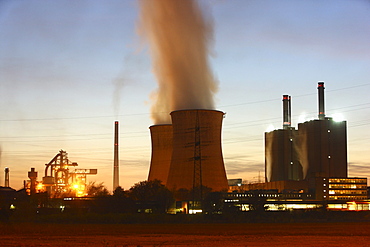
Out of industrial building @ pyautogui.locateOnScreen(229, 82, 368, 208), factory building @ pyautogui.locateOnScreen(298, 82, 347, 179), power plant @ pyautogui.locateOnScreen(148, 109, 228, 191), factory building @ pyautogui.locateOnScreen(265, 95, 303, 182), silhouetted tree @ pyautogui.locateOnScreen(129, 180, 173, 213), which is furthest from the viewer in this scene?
factory building @ pyautogui.locateOnScreen(265, 95, 303, 182)

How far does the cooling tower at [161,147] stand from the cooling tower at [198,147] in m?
7.34

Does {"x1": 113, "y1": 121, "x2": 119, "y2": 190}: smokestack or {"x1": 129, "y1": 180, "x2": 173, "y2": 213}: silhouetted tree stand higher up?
{"x1": 113, "y1": 121, "x2": 119, "y2": 190}: smokestack

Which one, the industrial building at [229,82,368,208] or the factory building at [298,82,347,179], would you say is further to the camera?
the factory building at [298,82,347,179]

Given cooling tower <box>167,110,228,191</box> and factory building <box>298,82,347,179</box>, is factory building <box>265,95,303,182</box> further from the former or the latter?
cooling tower <box>167,110,228,191</box>

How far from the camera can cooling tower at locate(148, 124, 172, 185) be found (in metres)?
53.4

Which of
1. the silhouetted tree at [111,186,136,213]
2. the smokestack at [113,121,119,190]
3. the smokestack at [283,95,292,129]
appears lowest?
the silhouetted tree at [111,186,136,213]

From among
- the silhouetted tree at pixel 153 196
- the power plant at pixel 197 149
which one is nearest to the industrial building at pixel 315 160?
the silhouetted tree at pixel 153 196

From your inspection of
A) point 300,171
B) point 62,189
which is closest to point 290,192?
point 300,171

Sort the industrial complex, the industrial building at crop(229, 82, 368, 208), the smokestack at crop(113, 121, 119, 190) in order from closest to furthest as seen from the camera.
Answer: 1. the industrial complex
2. the smokestack at crop(113, 121, 119, 190)
3. the industrial building at crop(229, 82, 368, 208)

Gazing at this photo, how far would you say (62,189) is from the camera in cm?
8844

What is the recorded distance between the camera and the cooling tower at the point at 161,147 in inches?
2103

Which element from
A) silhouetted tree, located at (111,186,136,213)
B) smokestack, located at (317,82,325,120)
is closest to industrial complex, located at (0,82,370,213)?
smokestack, located at (317,82,325,120)

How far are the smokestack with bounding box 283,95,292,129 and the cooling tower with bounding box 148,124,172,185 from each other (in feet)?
123

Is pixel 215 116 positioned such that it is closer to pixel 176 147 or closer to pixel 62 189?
pixel 176 147
